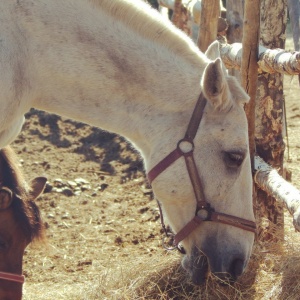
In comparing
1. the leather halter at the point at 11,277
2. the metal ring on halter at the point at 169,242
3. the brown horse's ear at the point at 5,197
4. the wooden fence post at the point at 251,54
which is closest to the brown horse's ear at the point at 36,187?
the brown horse's ear at the point at 5,197

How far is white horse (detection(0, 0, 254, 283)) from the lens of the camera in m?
3.06

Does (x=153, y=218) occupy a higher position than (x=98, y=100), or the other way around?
(x=98, y=100)

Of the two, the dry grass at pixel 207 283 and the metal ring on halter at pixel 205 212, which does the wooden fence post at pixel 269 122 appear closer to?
the dry grass at pixel 207 283

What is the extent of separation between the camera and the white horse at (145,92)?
10.0ft

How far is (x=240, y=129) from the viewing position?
10.1 feet

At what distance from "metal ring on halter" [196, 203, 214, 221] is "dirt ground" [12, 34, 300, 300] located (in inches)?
38.0

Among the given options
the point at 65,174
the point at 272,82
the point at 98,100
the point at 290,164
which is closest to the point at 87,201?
the point at 65,174

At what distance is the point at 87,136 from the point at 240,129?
5.48m

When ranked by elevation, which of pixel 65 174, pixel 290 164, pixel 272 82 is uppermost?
pixel 272 82

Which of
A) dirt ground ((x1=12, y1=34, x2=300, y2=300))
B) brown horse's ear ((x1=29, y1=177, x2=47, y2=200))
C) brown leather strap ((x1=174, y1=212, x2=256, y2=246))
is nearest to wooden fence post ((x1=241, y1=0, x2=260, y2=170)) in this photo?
dirt ground ((x1=12, y1=34, x2=300, y2=300))

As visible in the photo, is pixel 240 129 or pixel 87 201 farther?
pixel 87 201

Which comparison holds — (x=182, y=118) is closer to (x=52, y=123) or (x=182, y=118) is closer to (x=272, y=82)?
(x=272, y=82)

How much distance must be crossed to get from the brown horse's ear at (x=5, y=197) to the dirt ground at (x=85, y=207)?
1.02 ft

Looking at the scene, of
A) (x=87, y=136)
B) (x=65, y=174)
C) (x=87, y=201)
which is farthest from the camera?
(x=87, y=136)
